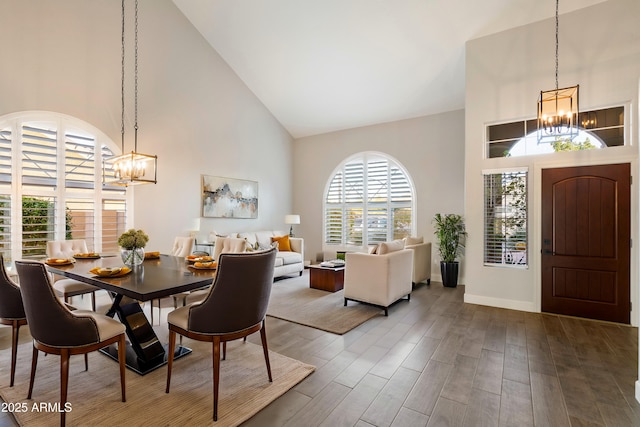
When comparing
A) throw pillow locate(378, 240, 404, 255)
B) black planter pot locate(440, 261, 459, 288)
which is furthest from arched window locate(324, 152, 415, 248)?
throw pillow locate(378, 240, 404, 255)

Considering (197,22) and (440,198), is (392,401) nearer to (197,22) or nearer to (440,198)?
(440,198)

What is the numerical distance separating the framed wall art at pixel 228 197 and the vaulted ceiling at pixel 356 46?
7.10ft

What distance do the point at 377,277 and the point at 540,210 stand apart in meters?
2.38

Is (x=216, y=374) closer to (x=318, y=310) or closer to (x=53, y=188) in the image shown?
(x=318, y=310)

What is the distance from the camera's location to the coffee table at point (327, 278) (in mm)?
5328

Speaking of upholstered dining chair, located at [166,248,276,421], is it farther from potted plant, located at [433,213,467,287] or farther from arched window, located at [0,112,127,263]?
potted plant, located at [433,213,467,287]

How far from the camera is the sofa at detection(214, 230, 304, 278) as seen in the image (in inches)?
245

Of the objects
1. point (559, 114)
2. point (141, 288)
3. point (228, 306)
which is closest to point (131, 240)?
point (141, 288)

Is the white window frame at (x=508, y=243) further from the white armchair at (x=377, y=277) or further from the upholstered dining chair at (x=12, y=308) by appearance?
the upholstered dining chair at (x=12, y=308)

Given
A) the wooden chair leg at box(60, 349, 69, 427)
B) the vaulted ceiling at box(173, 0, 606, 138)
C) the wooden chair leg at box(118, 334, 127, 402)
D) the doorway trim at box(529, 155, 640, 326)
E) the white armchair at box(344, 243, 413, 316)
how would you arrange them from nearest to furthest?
the wooden chair leg at box(60, 349, 69, 427) < the wooden chair leg at box(118, 334, 127, 402) < the doorway trim at box(529, 155, 640, 326) < the white armchair at box(344, 243, 413, 316) < the vaulted ceiling at box(173, 0, 606, 138)

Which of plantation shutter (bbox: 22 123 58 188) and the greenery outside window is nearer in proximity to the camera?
plantation shutter (bbox: 22 123 58 188)

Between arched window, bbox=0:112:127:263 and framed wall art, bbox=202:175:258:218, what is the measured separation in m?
1.51

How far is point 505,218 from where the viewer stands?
4.51 meters

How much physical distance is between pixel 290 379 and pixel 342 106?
5.82m
